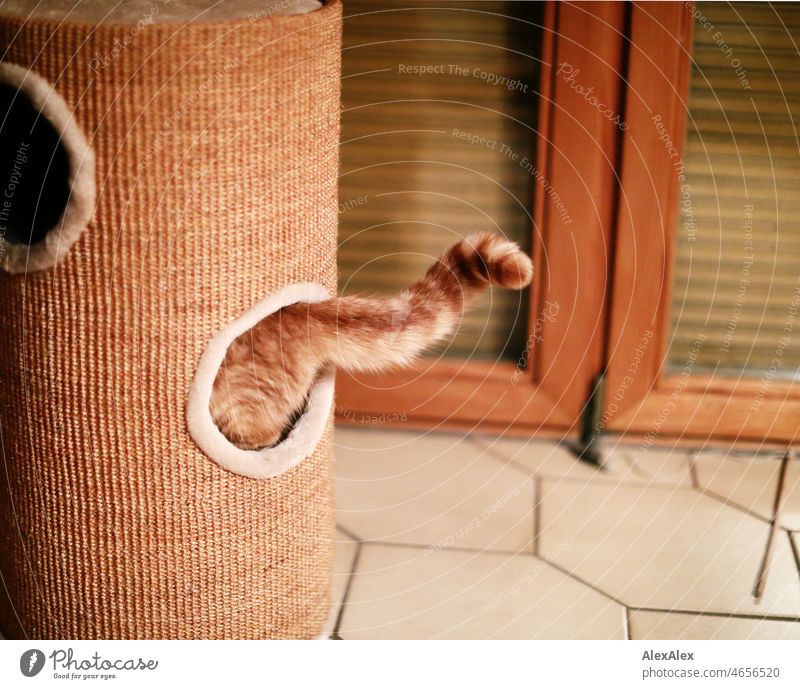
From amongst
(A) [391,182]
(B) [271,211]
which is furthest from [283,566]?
(A) [391,182]

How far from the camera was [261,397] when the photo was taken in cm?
84

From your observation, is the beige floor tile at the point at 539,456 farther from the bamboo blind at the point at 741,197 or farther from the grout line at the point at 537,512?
the bamboo blind at the point at 741,197

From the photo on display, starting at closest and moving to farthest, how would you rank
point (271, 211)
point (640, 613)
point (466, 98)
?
1. point (271, 211)
2. point (640, 613)
3. point (466, 98)

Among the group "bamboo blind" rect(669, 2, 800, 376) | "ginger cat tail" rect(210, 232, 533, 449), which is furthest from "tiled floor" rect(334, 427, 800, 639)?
"ginger cat tail" rect(210, 232, 533, 449)

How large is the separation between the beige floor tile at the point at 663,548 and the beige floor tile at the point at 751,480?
3 cm

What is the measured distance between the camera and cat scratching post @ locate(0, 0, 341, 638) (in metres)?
0.74

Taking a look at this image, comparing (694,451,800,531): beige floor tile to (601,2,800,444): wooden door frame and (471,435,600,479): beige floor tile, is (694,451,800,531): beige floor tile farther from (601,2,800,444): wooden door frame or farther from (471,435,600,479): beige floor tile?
(471,435,600,479): beige floor tile

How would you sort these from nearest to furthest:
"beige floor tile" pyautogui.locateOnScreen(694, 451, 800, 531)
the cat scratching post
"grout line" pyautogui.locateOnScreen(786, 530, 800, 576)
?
1. the cat scratching post
2. "grout line" pyautogui.locateOnScreen(786, 530, 800, 576)
3. "beige floor tile" pyautogui.locateOnScreen(694, 451, 800, 531)

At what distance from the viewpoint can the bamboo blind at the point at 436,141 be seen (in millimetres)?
1243

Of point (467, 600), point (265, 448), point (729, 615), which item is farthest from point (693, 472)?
point (265, 448)

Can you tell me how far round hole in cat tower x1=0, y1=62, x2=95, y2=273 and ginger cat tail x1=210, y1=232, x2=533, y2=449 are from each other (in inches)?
6.6
